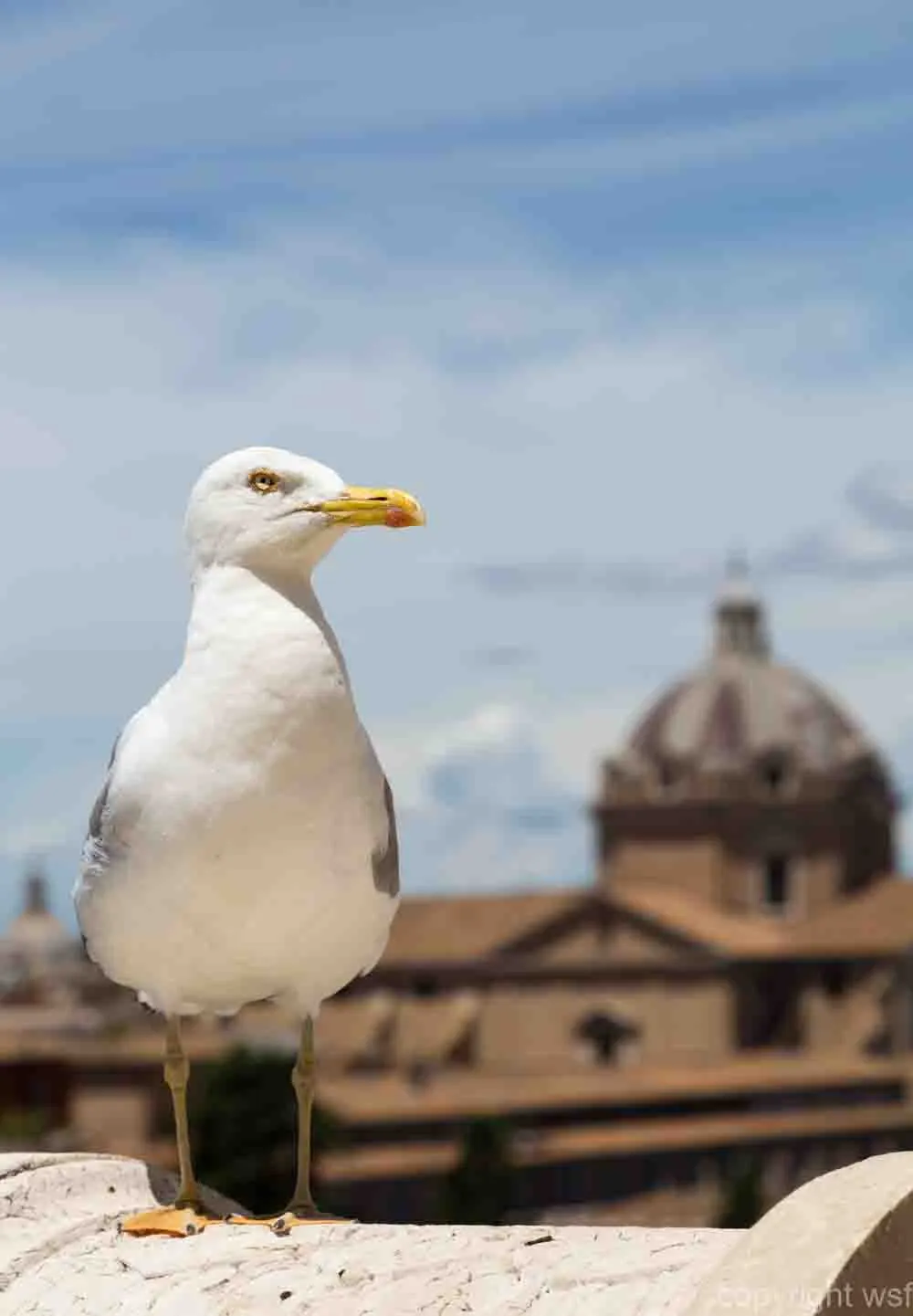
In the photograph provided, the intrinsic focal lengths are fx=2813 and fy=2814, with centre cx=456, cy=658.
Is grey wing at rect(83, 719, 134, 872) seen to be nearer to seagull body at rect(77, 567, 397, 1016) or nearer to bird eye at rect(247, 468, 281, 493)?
seagull body at rect(77, 567, 397, 1016)

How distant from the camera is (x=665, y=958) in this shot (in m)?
60.7

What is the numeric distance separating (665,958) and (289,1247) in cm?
5545

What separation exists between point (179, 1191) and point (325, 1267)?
2.88ft

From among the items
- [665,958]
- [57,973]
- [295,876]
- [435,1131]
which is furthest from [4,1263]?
[57,973]

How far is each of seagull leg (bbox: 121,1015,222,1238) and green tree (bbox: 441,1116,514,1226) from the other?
36352 mm

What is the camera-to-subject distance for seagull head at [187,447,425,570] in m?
6.13

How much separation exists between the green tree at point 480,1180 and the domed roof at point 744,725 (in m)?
21.0

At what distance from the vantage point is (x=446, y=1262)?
5453 mm

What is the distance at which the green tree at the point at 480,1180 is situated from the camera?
42.7m

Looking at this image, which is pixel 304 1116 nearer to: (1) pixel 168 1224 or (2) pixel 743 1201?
(1) pixel 168 1224

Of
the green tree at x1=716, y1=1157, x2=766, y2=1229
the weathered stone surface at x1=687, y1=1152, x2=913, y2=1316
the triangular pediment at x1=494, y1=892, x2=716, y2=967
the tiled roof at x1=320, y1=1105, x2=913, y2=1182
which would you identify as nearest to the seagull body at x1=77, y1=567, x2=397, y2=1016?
the weathered stone surface at x1=687, y1=1152, x2=913, y2=1316

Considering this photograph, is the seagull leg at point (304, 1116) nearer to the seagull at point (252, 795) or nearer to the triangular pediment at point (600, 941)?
the seagull at point (252, 795)


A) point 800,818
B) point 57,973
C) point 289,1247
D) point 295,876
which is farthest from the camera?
point 57,973

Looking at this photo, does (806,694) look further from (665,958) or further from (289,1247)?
(289,1247)
